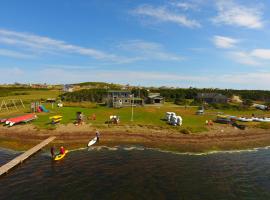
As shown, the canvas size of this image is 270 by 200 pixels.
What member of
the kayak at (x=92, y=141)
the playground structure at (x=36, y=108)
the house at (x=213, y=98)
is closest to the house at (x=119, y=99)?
the playground structure at (x=36, y=108)

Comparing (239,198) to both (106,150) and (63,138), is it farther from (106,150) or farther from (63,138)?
(63,138)

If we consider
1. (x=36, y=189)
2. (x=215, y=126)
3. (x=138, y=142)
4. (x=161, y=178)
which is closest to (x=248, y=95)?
(x=215, y=126)

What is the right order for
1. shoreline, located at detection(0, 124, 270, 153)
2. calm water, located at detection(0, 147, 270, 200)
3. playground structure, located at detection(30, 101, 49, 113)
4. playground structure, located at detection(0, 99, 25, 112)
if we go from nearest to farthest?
1. calm water, located at detection(0, 147, 270, 200)
2. shoreline, located at detection(0, 124, 270, 153)
3. playground structure, located at detection(30, 101, 49, 113)
4. playground structure, located at detection(0, 99, 25, 112)

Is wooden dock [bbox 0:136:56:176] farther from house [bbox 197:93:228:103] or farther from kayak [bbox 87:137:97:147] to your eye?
house [bbox 197:93:228:103]

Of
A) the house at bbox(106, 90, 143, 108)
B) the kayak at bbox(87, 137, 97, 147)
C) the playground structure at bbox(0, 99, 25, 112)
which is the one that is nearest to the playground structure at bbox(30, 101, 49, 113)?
the playground structure at bbox(0, 99, 25, 112)

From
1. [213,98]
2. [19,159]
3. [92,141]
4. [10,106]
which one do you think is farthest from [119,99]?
[19,159]
